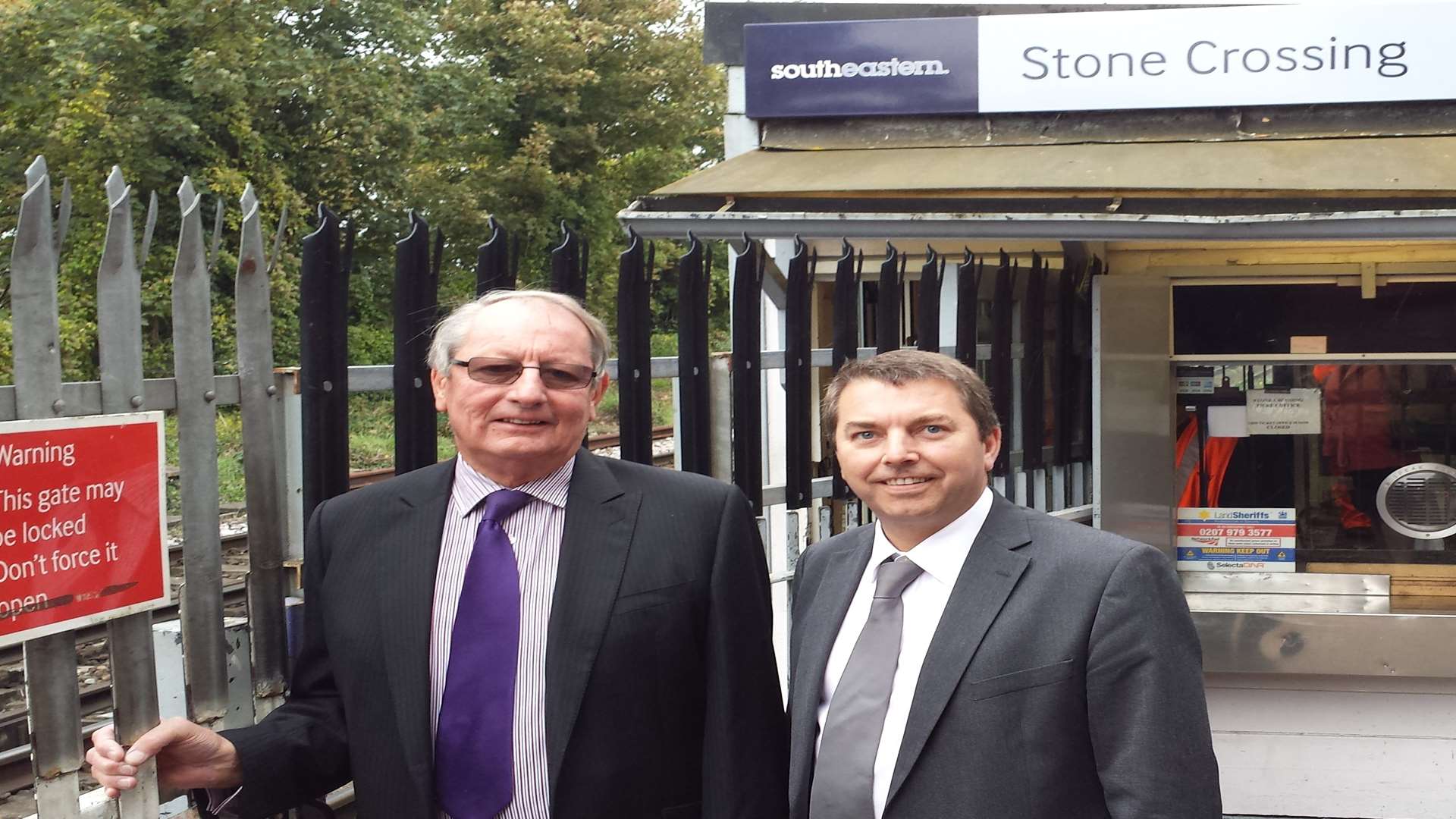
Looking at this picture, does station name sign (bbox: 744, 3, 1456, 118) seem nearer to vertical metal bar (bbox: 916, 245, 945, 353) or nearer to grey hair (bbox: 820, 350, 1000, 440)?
vertical metal bar (bbox: 916, 245, 945, 353)

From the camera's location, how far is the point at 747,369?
3.93 meters

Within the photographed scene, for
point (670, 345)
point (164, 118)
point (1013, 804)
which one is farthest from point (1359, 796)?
point (670, 345)

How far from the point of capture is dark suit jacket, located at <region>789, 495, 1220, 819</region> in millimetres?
2045

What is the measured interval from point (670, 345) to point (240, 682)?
23761mm

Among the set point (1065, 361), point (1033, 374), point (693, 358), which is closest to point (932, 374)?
point (693, 358)

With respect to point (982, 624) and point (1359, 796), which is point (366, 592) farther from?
point (1359, 796)

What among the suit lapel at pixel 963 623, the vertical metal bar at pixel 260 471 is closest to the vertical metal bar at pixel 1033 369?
the suit lapel at pixel 963 623

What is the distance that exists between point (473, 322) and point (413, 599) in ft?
1.53

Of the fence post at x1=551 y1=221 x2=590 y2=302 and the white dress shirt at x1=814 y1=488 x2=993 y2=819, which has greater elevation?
the fence post at x1=551 y1=221 x2=590 y2=302

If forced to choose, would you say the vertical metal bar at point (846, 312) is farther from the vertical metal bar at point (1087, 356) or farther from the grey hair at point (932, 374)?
the vertical metal bar at point (1087, 356)

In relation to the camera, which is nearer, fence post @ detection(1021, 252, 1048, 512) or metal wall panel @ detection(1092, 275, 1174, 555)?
fence post @ detection(1021, 252, 1048, 512)

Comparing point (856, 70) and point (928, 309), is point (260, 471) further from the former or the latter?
point (856, 70)

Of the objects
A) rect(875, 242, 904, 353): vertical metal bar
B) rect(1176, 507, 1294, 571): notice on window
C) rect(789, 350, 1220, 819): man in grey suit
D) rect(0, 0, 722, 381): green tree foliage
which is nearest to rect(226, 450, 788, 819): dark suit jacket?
rect(789, 350, 1220, 819): man in grey suit

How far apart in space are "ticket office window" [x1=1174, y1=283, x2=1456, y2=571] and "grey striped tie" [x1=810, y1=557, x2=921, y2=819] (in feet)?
14.2
